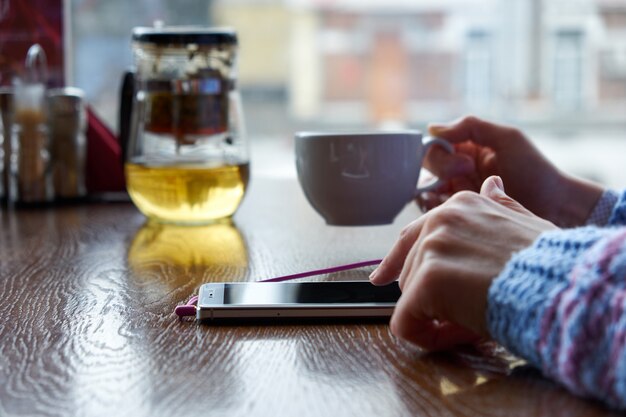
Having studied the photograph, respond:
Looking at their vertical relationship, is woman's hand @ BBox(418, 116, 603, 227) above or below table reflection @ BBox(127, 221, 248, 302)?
above

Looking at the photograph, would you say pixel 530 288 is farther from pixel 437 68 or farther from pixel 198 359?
pixel 437 68

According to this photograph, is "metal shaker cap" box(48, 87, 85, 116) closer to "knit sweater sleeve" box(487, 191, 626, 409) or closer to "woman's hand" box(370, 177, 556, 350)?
"woman's hand" box(370, 177, 556, 350)

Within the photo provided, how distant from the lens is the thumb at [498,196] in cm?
51

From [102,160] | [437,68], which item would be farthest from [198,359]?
[437,68]

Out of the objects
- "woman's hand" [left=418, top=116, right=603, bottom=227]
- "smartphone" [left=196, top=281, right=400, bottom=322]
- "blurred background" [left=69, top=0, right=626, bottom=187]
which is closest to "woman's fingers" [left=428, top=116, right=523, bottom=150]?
"woman's hand" [left=418, top=116, right=603, bottom=227]

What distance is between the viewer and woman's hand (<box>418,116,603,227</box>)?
877 mm

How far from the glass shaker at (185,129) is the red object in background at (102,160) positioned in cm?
28

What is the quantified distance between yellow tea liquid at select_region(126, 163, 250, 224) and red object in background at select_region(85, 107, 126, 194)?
0.28 m

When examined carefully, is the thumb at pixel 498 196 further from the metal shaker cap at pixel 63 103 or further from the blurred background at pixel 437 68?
the blurred background at pixel 437 68

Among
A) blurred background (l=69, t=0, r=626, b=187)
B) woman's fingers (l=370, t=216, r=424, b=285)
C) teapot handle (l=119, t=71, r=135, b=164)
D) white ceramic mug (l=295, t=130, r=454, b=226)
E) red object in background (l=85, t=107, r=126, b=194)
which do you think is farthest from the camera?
blurred background (l=69, t=0, r=626, b=187)

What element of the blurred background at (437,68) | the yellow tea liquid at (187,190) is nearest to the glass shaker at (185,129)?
the yellow tea liquid at (187,190)

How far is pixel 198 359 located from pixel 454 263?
0.15 m

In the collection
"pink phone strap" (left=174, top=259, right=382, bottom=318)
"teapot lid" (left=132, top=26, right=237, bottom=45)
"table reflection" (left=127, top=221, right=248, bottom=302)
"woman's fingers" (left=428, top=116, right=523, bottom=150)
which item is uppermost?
"teapot lid" (left=132, top=26, right=237, bottom=45)

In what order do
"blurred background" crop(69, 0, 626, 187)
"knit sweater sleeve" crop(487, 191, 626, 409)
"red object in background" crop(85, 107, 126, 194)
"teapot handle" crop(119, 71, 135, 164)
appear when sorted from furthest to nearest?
"blurred background" crop(69, 0, 626, 187) → "red object in background" crop(85, 107, 126, 194) → "teapot handle" crop(119, 71, 135, 164) → "knit sweater sleeve" crop(487, 191, 626, 409)
